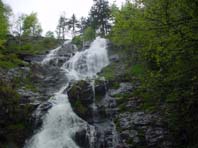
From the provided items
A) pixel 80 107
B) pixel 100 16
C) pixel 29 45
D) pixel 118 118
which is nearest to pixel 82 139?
pixel 80 107

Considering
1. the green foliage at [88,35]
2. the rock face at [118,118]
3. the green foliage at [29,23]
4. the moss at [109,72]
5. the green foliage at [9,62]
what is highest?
the green foliage at [29,23]

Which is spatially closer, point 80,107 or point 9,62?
point 80,107

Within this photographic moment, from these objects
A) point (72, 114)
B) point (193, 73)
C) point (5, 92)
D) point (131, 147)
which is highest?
point (193, 73)

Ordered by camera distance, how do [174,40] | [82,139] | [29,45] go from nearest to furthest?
[174,40] → [82,139] → [29,45]

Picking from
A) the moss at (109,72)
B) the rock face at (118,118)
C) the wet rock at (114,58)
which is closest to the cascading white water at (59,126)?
the rock face at (118,118)

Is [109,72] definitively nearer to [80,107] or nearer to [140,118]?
[80,107]

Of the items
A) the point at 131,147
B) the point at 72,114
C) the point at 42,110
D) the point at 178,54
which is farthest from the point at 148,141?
the point at 178,54

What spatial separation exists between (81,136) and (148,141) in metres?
4.48

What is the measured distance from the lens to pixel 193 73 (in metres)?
11.6

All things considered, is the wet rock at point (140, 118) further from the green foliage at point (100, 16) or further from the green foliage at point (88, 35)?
the green foliage at point (100, 16)

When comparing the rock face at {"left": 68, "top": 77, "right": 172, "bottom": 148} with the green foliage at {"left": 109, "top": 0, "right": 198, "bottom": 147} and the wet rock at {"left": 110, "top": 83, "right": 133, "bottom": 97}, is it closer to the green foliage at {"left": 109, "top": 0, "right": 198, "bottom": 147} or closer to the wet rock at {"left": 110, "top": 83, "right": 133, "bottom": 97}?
the wet rock at {"left": 110, "top": 83, "right": 133, "bottom": 97}

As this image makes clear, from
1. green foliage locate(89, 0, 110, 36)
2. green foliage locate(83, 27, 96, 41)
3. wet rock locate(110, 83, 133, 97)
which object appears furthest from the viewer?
green foliage locate(89, 0, 110, 36)

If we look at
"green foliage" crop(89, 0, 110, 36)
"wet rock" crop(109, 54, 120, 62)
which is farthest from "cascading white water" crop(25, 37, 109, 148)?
"green foliage" crop(89, 0, 110, 36)

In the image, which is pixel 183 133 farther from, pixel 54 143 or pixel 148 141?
pixel 54 143
